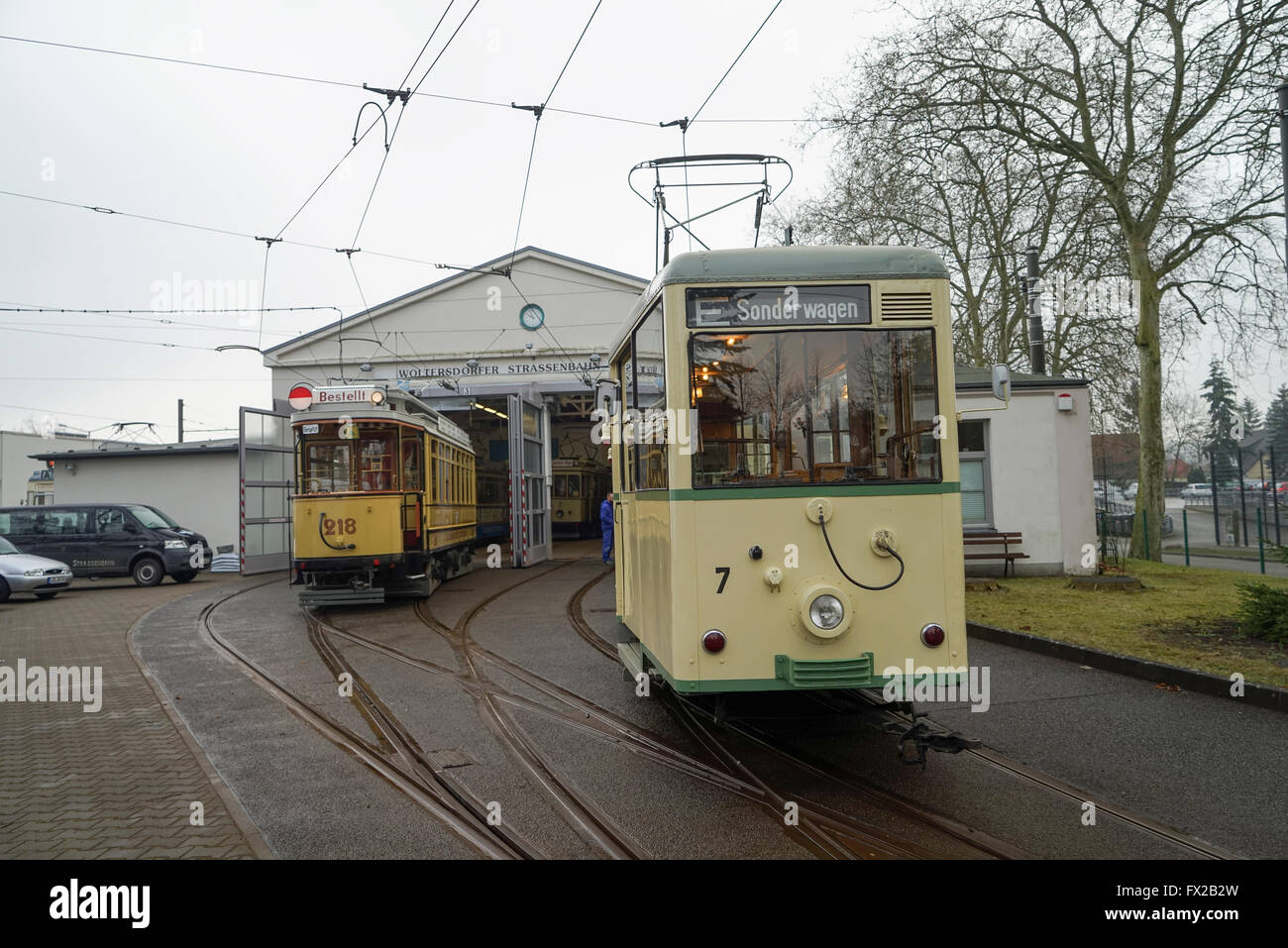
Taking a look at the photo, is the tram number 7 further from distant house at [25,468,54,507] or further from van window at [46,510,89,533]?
distant house at [25,468,54,507]

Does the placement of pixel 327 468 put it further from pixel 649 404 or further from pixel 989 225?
pixel 989 225

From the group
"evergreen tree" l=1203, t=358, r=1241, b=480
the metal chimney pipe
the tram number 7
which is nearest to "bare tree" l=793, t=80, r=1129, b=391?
the metal chimney pipe

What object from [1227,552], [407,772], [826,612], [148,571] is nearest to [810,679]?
[826,612]

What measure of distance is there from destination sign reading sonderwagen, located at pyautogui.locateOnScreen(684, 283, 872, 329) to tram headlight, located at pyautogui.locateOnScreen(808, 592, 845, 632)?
160 centimetres

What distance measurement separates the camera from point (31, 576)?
17906 millimetres

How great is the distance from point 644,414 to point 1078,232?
78.5 feet

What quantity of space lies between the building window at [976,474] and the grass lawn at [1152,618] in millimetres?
1312

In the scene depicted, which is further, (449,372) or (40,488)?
(40,488)

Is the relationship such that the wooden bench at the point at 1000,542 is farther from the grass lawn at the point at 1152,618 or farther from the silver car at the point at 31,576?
the silver car at the point at 31,576

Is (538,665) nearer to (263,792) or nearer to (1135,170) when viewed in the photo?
(263,792)

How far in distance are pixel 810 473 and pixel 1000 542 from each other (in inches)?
449

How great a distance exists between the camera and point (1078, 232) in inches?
1010

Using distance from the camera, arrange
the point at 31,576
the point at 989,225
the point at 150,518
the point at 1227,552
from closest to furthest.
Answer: the point at 31,576
the point at 150,518
the point at 1227,552
the point at 989,225

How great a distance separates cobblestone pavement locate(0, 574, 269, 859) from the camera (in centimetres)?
452
